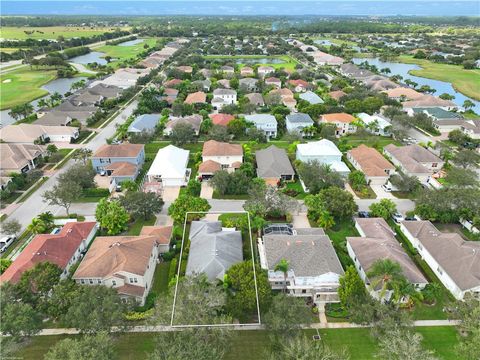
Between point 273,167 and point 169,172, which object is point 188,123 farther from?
point 273,167

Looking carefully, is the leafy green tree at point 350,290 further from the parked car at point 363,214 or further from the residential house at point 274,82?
the residential house at point 274,82

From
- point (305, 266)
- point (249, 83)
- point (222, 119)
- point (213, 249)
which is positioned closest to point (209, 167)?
point (213, 249)

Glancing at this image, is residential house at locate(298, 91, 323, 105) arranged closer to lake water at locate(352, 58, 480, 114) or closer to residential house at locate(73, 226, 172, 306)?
lake water at locate(352, 58, 480, 114)

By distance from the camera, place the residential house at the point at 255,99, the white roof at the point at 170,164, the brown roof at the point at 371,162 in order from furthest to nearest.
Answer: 1. the residential house at the point at 255,99
2. the brown roof at the point at 371,162
3. the white roof at the point at 170,164

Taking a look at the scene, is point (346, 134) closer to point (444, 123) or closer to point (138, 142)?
point (444, 123)

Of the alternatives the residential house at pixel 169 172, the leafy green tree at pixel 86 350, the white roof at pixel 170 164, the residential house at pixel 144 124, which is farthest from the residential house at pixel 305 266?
the residential house at pixel 144 124

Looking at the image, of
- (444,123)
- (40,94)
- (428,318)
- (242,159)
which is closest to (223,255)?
(428,318)

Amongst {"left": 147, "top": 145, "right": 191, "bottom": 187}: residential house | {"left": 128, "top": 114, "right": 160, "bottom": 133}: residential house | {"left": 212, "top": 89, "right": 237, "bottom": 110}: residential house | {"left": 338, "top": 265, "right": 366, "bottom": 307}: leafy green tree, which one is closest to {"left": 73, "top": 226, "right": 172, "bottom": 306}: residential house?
{"left": 147, "top": 145, "right": 191, "bottom": 187}: residential house
